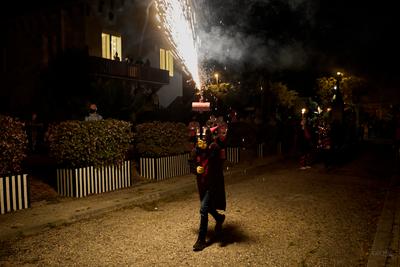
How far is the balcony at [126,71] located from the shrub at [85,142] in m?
10.8

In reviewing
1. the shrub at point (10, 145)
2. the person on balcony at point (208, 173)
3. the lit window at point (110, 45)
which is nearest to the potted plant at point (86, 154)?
the shrub at point (10, 145)

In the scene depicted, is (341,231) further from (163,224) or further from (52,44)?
(52,44)

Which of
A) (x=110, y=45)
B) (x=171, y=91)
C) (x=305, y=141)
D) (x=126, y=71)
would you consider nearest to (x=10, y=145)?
(x=305, y=141)

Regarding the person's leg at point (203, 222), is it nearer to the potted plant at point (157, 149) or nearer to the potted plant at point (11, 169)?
the potted plant at point (11, 169)

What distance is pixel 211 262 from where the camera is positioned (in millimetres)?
5242

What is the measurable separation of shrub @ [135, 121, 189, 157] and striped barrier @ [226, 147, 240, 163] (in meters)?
4.42

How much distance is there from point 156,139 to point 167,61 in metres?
17.5

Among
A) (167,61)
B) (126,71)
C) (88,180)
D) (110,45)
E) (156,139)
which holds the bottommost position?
(88,180)

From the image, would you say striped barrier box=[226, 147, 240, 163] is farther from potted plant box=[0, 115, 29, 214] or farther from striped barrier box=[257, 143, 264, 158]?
potted plant box=[0, 115, 29, 214]

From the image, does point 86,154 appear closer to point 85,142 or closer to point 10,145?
point 85,142

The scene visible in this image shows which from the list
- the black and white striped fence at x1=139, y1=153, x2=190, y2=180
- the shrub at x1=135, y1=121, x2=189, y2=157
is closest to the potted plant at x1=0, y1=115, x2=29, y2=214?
the shrub at x1=135, y1=121, x2=189, y2=157

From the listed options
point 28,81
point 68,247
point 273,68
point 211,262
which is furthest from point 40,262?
point 273,68

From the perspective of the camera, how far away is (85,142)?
32.1 ft

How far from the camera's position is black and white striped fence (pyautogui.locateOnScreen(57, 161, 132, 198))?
31.7ft
